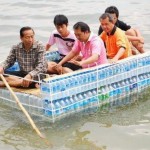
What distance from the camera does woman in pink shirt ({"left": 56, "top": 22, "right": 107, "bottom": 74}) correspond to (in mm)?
6578

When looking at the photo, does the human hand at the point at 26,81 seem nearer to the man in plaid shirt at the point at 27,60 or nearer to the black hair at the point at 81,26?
the man in plaid shirt at the point at 27,60

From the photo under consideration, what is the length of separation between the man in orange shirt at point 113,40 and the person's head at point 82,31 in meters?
0.49

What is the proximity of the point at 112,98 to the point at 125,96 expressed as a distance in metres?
0.30

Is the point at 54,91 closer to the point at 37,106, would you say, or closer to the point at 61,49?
the point at 37,106

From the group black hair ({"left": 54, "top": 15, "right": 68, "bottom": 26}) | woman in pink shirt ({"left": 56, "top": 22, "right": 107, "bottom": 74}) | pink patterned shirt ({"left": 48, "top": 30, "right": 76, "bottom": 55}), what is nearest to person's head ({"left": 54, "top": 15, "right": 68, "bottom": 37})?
black hair ({"left": 54, "top": 15, "right": 68, "bottom": 26})

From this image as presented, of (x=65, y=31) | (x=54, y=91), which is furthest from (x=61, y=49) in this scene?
(x=54, y=91)

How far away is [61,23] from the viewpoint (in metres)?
7.23

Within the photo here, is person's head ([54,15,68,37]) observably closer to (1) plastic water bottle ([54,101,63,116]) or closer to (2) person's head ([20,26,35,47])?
(2) person's head ([20,26,35,47])

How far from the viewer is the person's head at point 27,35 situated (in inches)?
258

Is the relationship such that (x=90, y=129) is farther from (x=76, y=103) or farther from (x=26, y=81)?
(x=26, y=81)

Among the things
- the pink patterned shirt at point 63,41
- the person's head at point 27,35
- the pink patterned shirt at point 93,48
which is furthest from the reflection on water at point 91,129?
the pink patterned shirt at point 63,41

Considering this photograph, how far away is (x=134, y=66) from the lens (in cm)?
705

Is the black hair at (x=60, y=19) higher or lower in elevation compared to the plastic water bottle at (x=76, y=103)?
higher

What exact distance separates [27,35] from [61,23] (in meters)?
0.83
